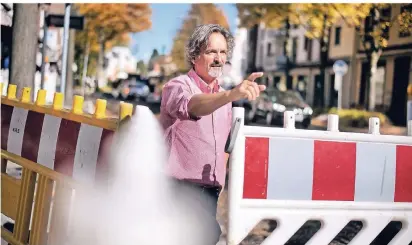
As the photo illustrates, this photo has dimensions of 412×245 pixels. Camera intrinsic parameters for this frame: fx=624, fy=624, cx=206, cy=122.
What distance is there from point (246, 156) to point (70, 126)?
3.90 feet

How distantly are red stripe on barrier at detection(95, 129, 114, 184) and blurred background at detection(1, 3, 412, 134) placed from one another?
2.38ft

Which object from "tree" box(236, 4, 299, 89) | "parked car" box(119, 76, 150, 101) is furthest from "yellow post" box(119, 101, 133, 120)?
"parked car" box(119, 76, 150, 101)

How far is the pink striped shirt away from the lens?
280cm

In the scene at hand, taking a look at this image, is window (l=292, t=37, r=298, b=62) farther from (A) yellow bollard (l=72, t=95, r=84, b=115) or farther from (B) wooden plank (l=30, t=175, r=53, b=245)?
(A) yellow bollard (l=72, t=95, r=84, b=115)

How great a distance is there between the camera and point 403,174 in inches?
128

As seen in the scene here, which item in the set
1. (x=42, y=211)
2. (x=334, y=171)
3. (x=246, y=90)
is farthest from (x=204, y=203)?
(x=42, y=211)

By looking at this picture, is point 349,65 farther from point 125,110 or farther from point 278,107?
point 125,110

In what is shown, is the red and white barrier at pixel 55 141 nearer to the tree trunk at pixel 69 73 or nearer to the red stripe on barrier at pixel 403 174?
the red stripe on barrier at pixel 403 174

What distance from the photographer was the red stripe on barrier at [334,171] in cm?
301

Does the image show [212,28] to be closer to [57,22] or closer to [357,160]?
[357,160]

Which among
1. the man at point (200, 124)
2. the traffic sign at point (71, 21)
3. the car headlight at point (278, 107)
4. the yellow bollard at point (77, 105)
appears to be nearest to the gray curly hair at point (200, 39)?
the man at point (200, 124)

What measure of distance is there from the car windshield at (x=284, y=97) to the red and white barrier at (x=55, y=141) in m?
20.1

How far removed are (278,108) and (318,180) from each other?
2082cm

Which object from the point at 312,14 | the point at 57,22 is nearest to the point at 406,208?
the point at 57,22
